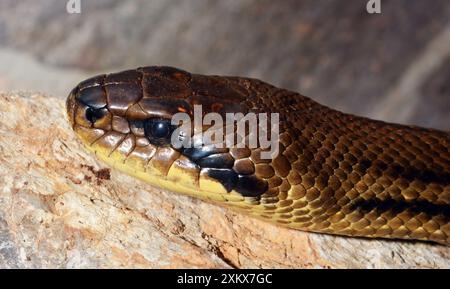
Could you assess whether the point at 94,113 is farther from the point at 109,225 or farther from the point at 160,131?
the point at 109,225

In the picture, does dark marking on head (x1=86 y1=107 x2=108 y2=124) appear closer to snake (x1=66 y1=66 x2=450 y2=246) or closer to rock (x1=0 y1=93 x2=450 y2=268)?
snake (x1=66 y1=66 x2=450 y2=246)

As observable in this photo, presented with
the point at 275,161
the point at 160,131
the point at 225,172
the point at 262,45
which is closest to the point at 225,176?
the point at 225,172

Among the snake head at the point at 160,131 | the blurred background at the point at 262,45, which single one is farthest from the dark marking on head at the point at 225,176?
the blurred background at the point at 262,45

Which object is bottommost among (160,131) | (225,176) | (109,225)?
(109,225)

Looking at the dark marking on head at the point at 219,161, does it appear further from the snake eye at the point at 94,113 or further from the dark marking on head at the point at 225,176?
the snake eye at the point at 94,113
